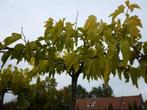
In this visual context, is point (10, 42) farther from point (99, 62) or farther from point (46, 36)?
point (99, 62)

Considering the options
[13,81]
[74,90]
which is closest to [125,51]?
[74,90]

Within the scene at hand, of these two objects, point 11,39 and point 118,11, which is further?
point 118,11

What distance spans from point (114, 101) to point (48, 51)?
8533 centimetres

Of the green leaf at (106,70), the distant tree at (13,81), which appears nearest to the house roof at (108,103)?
the distant tree at (13,81)

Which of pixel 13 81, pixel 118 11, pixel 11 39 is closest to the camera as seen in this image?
pixel 11 39

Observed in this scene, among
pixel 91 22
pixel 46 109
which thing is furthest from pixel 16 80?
pixel 91 22

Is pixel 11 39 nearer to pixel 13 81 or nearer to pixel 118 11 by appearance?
pixel 118 11

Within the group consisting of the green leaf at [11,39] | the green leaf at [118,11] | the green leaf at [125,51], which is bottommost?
the green leaf at [125,51]

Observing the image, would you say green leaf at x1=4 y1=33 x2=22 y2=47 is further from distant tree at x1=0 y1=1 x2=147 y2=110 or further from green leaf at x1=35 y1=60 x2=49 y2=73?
green leaf at x1=35 y1=60 x2=49 y2=73

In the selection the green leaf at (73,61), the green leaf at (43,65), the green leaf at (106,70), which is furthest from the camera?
the green leaf at (43,65)

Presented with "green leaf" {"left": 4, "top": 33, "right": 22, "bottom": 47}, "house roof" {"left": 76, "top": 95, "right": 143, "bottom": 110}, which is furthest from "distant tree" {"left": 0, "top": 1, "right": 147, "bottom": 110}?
"house roof" {"left": 76, "top": 95, "right": 143, "bottom": 110}

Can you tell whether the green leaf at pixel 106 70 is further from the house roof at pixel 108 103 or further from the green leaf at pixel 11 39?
the house roof at pixel 108 103

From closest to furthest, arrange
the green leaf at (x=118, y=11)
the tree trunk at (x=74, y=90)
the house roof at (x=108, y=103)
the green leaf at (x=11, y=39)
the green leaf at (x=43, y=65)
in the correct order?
the green leaf at (x=11, y=39) → the green leaf at (x=118, y=11) → the tree trunk at (x=74, y=90) → the green leaf at (x=43, y=65) → the house roof at (x=108, y=103)

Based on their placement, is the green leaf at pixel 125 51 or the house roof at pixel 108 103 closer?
the green leaf at pixel 125 51
